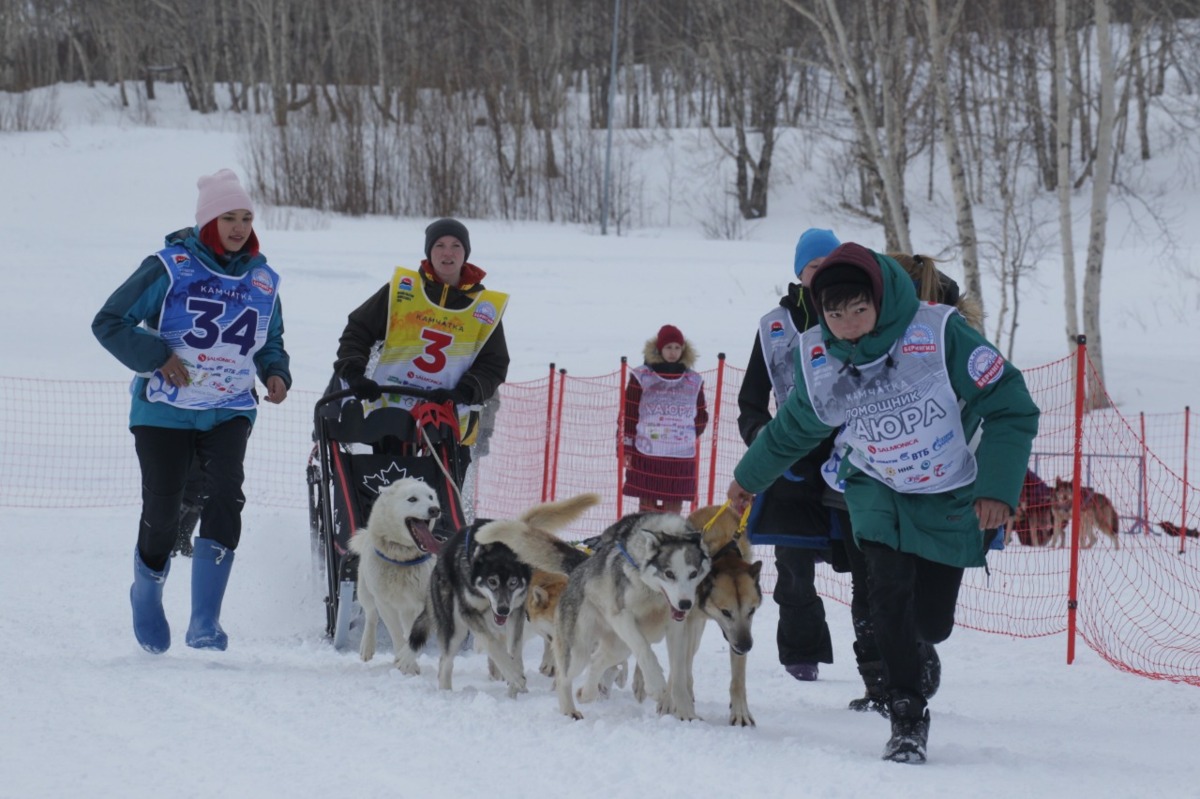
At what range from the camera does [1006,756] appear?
343cm

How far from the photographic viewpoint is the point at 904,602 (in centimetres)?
346

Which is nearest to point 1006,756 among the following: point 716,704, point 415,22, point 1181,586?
point 716,704

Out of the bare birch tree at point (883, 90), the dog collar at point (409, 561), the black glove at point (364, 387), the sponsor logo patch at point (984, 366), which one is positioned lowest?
the dog collar at point (409, 561)

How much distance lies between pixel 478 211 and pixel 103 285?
37.5 feet

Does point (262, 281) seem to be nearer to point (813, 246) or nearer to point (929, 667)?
point (813, 246)

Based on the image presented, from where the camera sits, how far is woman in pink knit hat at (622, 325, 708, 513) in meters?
8.09

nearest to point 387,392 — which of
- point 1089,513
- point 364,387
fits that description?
point 364,387

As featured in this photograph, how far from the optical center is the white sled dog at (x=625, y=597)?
3.90 meters

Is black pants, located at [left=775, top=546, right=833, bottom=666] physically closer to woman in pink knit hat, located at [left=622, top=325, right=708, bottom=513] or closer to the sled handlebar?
the sled handlebar

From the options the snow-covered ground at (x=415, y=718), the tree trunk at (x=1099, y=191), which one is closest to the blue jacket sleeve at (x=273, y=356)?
the snow-covered ground at (x=415, y=718)

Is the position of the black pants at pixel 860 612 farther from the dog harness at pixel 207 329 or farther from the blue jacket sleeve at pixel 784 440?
the dog harness at pixel 207 329

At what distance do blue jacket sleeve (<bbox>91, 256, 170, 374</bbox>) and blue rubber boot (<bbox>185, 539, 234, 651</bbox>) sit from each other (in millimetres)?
742

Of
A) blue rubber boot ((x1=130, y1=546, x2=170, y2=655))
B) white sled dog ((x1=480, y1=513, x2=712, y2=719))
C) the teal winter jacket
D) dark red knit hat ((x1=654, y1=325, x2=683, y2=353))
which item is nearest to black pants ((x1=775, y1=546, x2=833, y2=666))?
white sled dog ((x1=480, y1=513, x2=712, y2=719))

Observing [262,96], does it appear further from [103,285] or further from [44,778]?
[44,778]
